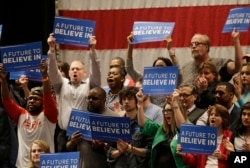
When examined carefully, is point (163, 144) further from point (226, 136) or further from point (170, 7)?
point (170, 7)

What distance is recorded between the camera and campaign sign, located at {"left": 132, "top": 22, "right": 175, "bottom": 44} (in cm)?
1017

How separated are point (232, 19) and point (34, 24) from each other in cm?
350

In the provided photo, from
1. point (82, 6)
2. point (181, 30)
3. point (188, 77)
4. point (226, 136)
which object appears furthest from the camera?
point (82, 6)

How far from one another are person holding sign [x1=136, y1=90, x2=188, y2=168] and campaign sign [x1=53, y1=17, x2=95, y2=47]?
1049 millimetres

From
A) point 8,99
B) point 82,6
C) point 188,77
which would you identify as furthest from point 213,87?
point 82,6

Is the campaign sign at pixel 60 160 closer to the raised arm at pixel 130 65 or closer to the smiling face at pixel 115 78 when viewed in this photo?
the smiling face at pixel 115 78

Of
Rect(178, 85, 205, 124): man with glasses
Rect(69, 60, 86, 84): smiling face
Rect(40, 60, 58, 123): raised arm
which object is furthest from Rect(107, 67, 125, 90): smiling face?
Rect(178, 85, 205, 124): man with glasses

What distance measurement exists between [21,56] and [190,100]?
1810 millimetres

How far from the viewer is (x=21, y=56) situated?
9992mm

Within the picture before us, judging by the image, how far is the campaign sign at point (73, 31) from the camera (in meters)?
10.0

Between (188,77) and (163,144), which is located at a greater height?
(188,77)

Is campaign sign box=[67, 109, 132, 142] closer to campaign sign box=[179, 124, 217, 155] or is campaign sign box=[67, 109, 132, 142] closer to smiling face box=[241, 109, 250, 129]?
A: campaign sign box=[179, 124, 217, 155]

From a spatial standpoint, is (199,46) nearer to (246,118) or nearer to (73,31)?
(73,31)

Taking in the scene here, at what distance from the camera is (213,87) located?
9570mm
